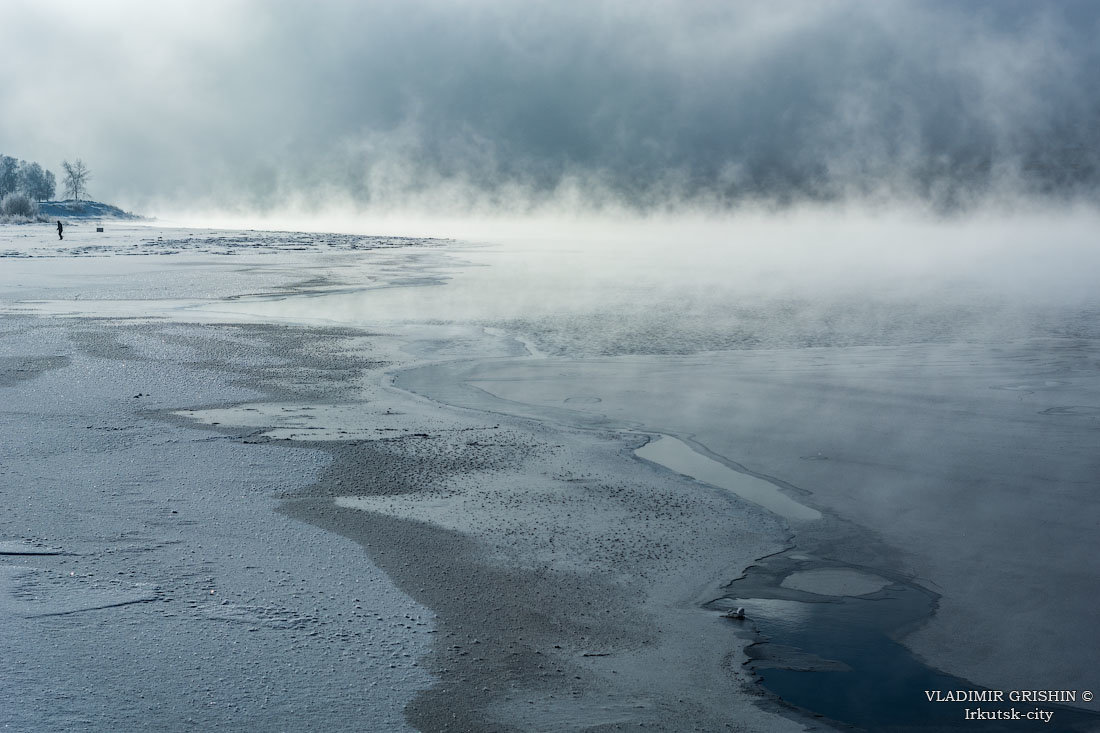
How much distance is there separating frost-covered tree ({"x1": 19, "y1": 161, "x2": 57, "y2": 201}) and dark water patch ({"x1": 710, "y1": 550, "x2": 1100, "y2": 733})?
150908 mm

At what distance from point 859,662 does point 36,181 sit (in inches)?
6120

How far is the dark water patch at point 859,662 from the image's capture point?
13.2 feet

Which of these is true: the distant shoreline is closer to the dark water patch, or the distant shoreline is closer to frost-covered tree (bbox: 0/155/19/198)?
frost-covered tree (bbox: 0/155/19/198)

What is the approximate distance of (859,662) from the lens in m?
4.48

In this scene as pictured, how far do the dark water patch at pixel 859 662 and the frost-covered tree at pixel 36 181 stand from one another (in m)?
151

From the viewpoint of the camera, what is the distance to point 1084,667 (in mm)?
4422

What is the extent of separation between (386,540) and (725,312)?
45.8 ft

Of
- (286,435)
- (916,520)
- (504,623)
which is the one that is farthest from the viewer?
(286,435)

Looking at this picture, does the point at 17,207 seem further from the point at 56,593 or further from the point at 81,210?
the point at 56,593

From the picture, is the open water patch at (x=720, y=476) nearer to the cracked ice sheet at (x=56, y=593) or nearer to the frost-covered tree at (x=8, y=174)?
the cracked ice sheet at (x=56, y=593)

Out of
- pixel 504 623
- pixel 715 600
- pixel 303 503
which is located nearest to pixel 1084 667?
pixel 715 600

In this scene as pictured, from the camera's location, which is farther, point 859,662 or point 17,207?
point 17,207

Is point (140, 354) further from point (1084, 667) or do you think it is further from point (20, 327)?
point (1084, 667)

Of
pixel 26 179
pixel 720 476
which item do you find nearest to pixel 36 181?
pixel 26 179
